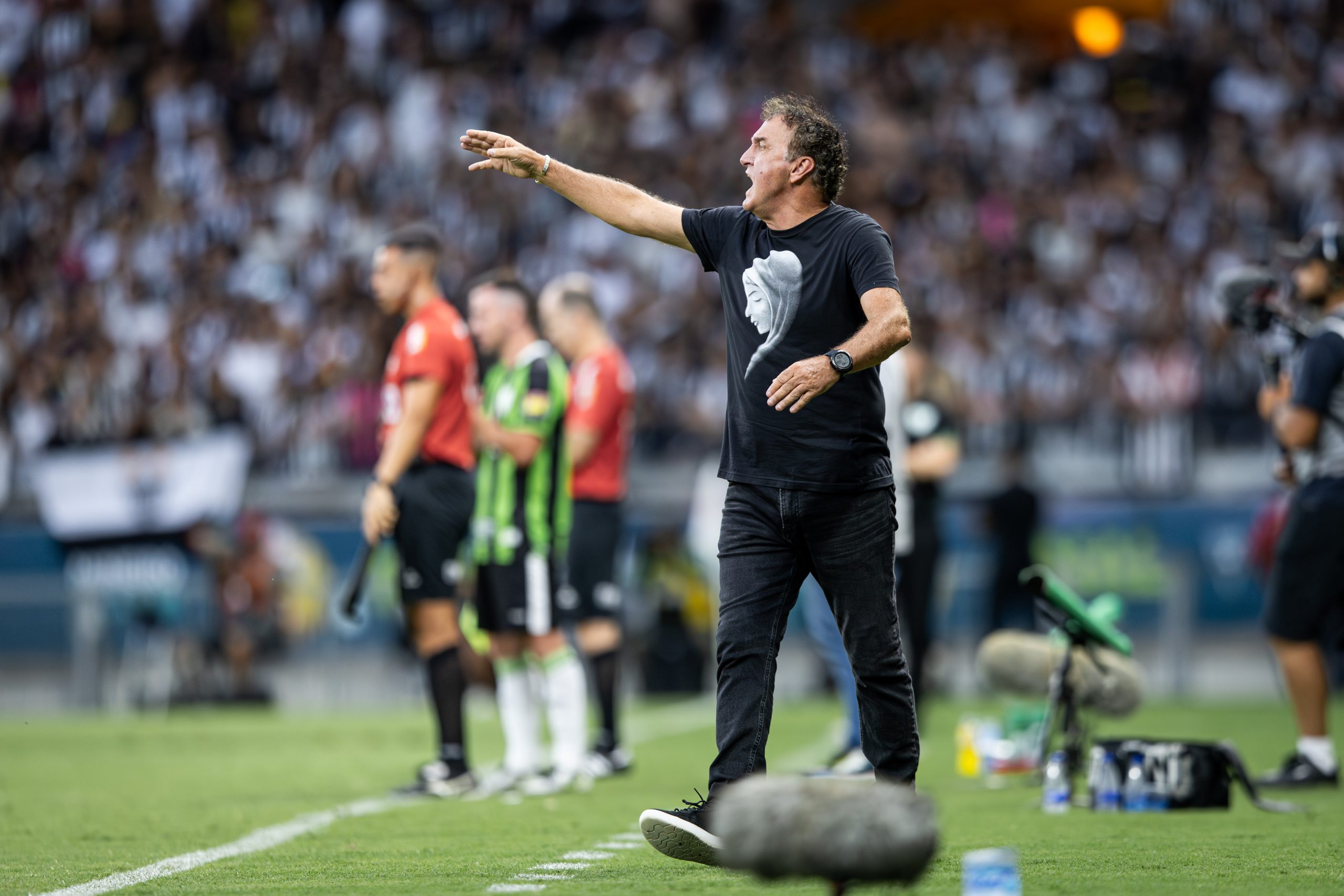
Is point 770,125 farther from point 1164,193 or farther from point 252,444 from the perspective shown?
point 1164,193

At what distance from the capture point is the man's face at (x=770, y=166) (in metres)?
5.31

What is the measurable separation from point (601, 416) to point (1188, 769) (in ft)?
11.8

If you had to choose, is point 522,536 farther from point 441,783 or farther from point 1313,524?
point 1313,524

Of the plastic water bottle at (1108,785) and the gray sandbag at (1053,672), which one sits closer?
the plastic water bottle at (1108,785)

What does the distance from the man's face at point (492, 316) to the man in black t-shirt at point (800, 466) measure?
3.34m

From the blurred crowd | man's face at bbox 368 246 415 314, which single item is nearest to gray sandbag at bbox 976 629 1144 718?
man's face at bbox 368 246 415 314

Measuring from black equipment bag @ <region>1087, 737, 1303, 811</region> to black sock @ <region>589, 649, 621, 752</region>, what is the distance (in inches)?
121

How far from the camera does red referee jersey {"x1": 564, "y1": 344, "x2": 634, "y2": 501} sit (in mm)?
9180

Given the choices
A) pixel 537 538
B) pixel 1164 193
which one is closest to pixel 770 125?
pixel 537 538

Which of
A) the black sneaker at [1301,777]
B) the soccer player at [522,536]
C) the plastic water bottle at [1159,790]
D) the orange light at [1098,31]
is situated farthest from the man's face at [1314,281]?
the orange light at [1098,31]

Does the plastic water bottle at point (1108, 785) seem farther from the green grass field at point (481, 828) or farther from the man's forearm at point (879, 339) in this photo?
the man's forearm at point (879, 339)

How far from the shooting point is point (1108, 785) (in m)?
6.98

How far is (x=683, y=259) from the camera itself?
65.4 feet

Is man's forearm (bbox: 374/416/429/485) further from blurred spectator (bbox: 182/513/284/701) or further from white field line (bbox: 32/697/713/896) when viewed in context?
blurred spectator (bbox: 182/513/284/701)
